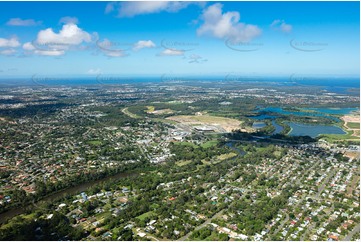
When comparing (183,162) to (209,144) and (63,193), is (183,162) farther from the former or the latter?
(63,193)

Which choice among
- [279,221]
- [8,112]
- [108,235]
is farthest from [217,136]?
[8,112]

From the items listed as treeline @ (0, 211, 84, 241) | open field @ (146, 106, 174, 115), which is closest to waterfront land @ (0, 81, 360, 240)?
treeline @ (0, 211, 84, 241)

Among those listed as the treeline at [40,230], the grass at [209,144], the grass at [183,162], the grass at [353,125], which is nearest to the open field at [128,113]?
the grass at [209,144]

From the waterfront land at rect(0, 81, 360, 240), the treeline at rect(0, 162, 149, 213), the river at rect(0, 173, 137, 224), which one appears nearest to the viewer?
the waterfront land at rect(0, 81, 360, 240)

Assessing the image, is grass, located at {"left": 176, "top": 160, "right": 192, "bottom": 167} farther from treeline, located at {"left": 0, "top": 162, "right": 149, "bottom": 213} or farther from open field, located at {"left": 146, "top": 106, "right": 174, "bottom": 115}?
open field, located at {"left": 146, "top": 106, "right": 174, "bottom": 115}

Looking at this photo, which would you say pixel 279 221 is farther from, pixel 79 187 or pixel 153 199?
pixel 79 187
